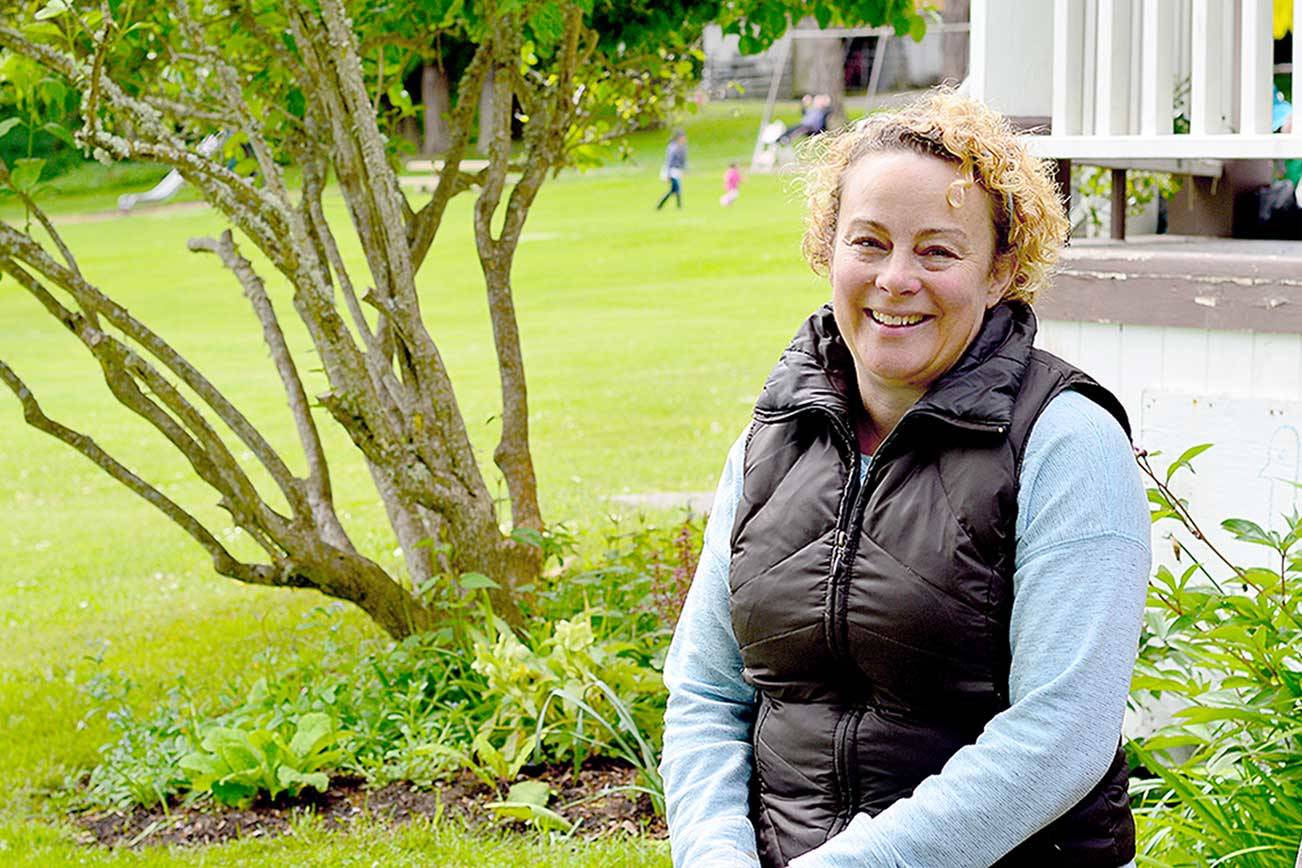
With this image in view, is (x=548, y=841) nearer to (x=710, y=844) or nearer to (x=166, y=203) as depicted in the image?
(x=710, y=844)

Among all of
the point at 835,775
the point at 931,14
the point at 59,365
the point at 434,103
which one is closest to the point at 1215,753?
the point at 835,775

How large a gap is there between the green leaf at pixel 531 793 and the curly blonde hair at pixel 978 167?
220cm

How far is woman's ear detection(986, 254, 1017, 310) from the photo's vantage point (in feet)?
7.41

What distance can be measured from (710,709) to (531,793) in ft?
6.26

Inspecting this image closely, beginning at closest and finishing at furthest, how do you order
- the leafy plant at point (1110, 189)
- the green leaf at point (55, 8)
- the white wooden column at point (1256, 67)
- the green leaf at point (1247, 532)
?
the green leaf at point (1247, 532)
the white wooden column at point (1256, 67)
the green leaf at point (55, 8)
the leafy plant at point (1110, 189)

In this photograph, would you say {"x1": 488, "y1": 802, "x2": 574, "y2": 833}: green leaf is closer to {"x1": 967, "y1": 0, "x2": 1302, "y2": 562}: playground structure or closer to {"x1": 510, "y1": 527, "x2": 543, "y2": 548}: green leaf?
{"x1": 510, "y1": 527, "x2": 543, "y2": 548}: green leaf

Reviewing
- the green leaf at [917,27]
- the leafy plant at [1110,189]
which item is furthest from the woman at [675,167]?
the green leaf at [917,27]

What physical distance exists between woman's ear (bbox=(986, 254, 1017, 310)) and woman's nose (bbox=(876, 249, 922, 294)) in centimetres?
13

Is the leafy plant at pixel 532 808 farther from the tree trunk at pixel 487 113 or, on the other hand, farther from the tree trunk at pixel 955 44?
the tree trunk at pixel 955 44

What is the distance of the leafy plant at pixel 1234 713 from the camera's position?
3.04 m

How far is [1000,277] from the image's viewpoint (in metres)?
2.27

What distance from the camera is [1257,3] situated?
Answer: 4051 millimetres

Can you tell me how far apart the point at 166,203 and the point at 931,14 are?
37108mm

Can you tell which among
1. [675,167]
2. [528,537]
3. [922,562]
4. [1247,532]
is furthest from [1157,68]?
[675,167]
